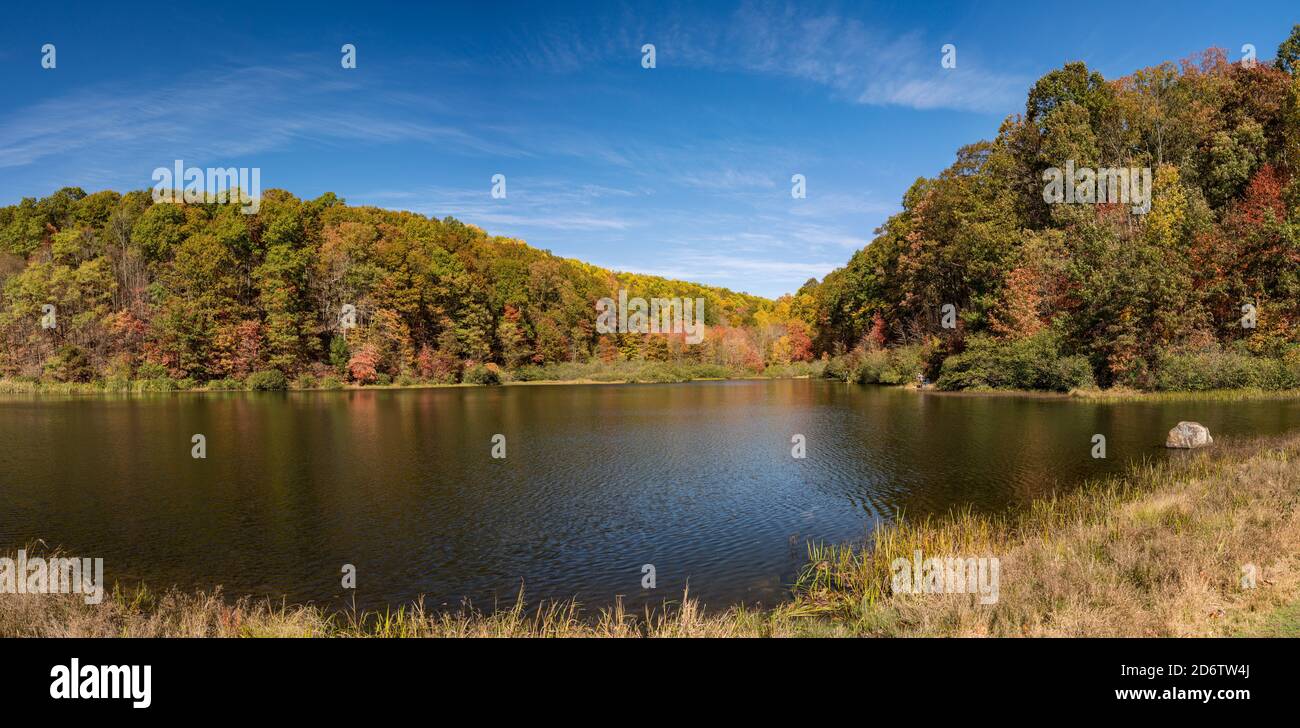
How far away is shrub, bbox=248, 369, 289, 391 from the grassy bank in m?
69.0

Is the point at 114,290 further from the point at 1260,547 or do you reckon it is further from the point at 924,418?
the point at 1260,547

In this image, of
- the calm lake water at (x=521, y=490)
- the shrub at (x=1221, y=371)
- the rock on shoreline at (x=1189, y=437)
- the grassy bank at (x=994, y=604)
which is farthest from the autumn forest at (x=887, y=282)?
the grassy bank at (x=994, y=604)

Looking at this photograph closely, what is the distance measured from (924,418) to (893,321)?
45.1 metres

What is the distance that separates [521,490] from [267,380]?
2530 inches

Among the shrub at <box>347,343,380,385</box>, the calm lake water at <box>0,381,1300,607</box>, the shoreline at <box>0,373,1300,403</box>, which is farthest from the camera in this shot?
the shrub at <box>347,343,380,385</box>

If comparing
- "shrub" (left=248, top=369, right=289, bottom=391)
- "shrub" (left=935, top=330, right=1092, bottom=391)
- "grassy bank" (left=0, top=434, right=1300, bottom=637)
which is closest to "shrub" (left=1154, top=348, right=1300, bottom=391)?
"shrub" (left=935, top=330, right=1092, bottom=391)

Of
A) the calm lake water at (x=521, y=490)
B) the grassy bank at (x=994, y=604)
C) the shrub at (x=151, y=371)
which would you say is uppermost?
the shrub at (x=151, y=371)

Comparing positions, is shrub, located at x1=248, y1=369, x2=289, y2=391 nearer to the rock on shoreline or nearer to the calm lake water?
the calm lake water

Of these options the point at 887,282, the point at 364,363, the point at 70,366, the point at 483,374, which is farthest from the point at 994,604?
the point at 70,366

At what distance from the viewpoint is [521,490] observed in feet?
65.2

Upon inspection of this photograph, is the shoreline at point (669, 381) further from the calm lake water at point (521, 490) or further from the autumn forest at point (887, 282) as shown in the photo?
the calm lake water at point (521, 490)

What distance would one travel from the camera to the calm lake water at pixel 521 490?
12.6 metres

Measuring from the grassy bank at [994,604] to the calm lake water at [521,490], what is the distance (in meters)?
1.08

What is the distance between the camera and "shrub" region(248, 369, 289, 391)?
71.6m
